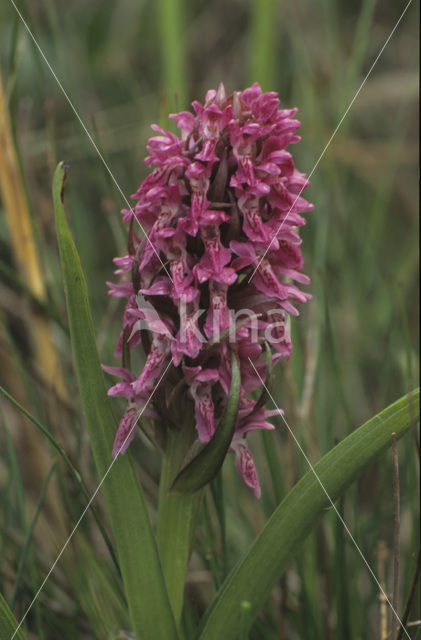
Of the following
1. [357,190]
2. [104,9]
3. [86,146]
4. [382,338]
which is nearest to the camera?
[86,146]

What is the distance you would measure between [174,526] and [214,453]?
0.52 ft

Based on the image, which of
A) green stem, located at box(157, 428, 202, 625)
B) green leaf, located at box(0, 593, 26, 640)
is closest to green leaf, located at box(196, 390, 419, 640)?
green stem, located at box(157, 428, 202, 625)

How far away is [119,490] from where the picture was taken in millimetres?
829

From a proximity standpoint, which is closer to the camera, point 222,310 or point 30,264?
point 222,310

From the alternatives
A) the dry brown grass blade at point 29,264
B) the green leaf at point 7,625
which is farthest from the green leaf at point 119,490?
the dry brown grass blade at point 29,264

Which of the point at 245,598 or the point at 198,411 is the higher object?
the point at 198,411

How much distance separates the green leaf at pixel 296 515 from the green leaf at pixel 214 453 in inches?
3.8

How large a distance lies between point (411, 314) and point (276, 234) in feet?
5.68

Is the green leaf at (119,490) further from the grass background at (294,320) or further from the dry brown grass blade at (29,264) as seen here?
the dry brown grass blade at (29,264)

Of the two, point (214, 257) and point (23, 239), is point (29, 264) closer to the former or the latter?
point (23, 239)

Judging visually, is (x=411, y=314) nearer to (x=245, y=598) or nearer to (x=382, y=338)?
(x=382, y=338)

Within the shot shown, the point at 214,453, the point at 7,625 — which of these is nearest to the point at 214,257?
the point at 214,453

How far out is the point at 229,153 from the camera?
876 mm

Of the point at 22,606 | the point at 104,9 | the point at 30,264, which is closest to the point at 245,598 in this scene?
the point at 22,606
